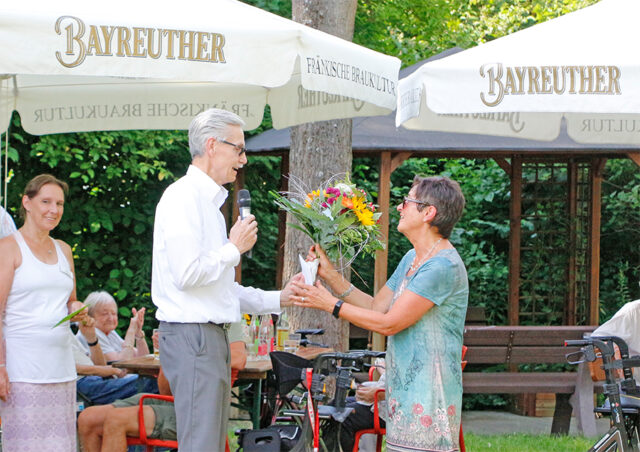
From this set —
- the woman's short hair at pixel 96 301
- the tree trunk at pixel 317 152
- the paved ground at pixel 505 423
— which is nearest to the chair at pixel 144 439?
the woman's short hair at pixel 96 301

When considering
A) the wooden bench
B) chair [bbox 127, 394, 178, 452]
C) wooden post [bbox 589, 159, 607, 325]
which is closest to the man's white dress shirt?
A: chair [bbox 127, 394, 178, 452]

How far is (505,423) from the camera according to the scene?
395 inches

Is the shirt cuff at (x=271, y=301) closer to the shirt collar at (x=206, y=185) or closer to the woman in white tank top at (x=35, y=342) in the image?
the shirt collar at (x=206, y=185)

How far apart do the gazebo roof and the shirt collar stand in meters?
5.36

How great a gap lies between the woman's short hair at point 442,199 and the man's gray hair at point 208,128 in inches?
33.7

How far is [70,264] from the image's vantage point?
5039 mm

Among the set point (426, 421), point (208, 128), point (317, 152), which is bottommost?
point (426, 421)

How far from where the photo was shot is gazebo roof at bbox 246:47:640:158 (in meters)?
9.37

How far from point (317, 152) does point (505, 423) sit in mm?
4133

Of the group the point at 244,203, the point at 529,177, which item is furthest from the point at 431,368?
the point at 529,177

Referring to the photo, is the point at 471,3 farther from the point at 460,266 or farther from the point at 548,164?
the point at 460,266

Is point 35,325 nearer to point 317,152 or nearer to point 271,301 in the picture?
point 271,301

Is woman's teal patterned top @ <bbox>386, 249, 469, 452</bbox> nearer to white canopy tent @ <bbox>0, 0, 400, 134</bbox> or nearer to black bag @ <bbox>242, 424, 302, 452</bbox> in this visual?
black bag @ <bbox>242, 424, 302, 452</bbox>

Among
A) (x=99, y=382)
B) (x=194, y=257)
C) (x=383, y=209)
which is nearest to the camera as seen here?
(x=194, y=257)
